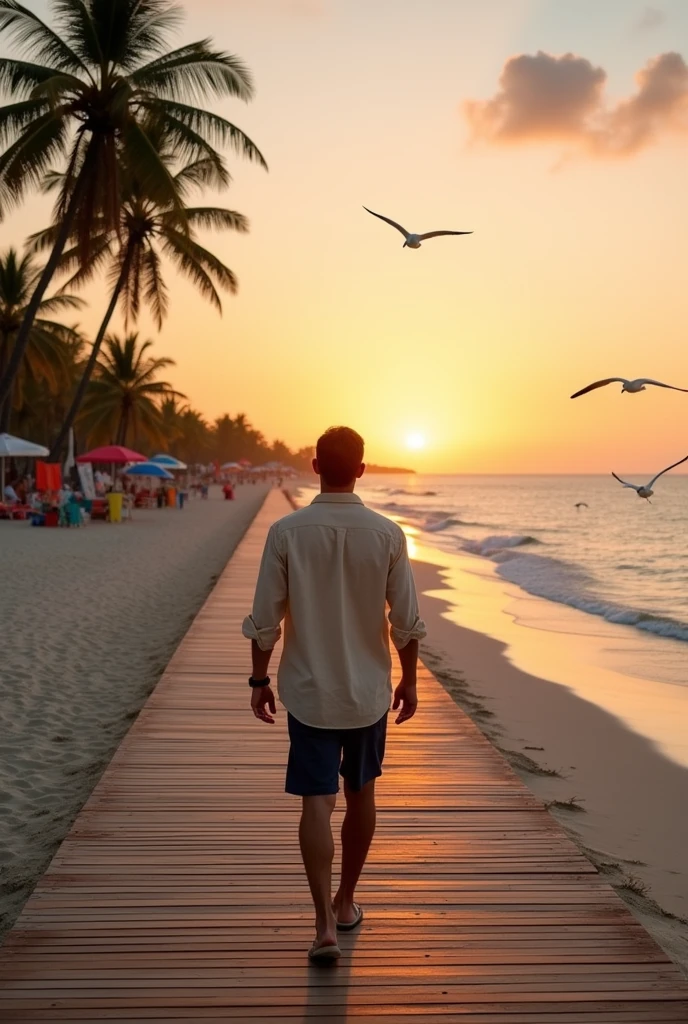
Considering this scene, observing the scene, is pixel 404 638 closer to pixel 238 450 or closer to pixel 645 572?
pixel 645 572

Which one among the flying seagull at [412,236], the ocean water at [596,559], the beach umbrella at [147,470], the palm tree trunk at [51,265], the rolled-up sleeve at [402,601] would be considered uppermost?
the palm tree trunk at [51,265]

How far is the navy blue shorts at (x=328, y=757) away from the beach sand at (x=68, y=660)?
5.40 feet

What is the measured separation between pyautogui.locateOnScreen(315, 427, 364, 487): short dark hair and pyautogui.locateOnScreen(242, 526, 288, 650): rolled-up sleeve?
0.80ft

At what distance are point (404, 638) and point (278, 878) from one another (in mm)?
1283

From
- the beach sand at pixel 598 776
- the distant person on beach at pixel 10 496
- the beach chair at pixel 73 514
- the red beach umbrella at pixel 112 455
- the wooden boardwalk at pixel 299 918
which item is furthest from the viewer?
the red beach umbrella at pixel 112 455

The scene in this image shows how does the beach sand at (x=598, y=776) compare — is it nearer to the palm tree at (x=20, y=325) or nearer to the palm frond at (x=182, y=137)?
the palm frond at (x=182, y=137)

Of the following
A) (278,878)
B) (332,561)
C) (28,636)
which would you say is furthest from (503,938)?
(28,636)

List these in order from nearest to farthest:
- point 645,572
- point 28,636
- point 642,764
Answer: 1. point 642,764
2. point 28,636
3. point 645,572

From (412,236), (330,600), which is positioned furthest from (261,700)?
(412,236)

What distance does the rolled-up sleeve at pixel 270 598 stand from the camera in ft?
8.59

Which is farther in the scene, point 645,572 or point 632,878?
point 645,572

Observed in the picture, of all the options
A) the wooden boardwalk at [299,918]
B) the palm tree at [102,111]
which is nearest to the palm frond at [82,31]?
the palm tree at [102,111]

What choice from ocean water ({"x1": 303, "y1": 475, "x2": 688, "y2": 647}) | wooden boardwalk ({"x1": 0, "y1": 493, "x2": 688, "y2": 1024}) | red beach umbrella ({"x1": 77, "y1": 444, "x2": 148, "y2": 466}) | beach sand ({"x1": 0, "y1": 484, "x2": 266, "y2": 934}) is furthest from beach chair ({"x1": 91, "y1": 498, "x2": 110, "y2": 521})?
wooden boardwalk ({"x1": 0, "y1": 493, "x2": 688, "y2": 1024})

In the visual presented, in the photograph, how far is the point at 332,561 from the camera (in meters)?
2.61
